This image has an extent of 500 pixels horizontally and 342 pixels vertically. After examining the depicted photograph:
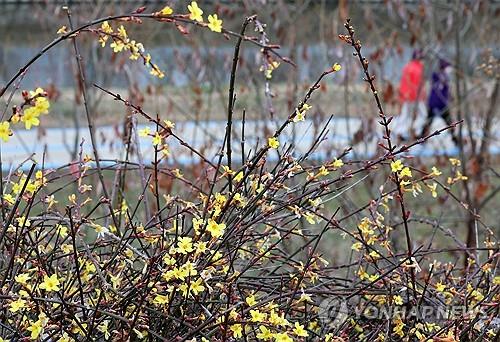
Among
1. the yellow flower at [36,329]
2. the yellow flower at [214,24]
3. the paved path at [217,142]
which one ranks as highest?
the paved path at [217,142]

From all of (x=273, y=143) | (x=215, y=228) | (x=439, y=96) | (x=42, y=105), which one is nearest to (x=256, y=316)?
(x=215, y=228)

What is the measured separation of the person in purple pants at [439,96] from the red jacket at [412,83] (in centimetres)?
17

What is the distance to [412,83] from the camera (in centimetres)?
594

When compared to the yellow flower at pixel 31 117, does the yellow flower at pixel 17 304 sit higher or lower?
lower

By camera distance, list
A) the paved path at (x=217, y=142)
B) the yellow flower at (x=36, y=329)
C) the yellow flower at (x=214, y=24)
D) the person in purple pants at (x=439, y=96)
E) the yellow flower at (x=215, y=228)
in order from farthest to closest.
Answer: the person in purple pants at (x=439, y=96), the paved path at (x=217, y=142), the yellow flower at (x=214, y=24), the yellow flower at (x=215, y=228), the yellow flower at (x=36, y=329)

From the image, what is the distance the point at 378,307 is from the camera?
2.29m

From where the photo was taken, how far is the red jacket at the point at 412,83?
5938 millimetres

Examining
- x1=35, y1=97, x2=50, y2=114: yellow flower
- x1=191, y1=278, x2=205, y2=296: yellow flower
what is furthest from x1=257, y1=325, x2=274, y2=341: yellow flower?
x1=35, y1=97, x2=50, y2=114: yellow flower

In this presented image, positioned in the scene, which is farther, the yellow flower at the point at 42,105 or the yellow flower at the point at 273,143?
the yellow flower at the point at 273,143

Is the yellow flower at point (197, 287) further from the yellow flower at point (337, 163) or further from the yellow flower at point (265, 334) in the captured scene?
the yellow flower at point (337, 163)

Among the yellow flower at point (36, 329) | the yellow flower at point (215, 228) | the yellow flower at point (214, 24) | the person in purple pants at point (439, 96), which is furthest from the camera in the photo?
the person in purple pants at point (439, 96)

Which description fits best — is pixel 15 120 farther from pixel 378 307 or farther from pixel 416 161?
pixel 416 161

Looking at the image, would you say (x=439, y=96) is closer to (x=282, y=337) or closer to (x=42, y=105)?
(x=282, y=337)

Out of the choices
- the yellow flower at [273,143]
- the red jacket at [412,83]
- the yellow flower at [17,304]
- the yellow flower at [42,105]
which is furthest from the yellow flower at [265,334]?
the red jacket at [412,83]
